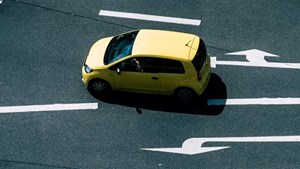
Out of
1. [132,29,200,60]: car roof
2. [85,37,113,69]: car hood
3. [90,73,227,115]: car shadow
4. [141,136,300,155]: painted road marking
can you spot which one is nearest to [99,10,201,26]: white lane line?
[85,37,113,69]: car hood

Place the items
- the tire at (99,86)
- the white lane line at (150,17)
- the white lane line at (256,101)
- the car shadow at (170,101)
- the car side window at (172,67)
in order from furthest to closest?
the white lane line at (150,17) < the tire at (99,86) < the white lane line at (256,101) < the car shadow at (170,101) < the car side window at (172,67)

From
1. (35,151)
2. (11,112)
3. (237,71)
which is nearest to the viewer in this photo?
(35,151)

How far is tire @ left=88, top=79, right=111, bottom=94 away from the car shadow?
128mm

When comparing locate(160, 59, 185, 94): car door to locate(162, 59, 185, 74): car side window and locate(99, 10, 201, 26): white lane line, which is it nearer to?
locate(162, 59, 185, 74): car side window

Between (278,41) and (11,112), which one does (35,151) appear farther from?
(278,41)

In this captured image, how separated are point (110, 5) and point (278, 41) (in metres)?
5.87

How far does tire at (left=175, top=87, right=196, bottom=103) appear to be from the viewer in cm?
1705

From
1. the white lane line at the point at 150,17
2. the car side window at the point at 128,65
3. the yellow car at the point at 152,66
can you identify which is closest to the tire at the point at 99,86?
the yellow car at the point at 152,66

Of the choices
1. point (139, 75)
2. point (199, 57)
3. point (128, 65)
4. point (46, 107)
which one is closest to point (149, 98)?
point (139, 75)

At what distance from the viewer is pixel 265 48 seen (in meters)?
19.0

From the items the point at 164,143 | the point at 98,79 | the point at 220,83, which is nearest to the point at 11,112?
the point at 98,79

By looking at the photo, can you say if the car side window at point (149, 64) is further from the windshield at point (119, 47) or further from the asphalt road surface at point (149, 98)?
the asphalt road surface at point (149, 98)

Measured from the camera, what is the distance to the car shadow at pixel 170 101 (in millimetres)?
17156

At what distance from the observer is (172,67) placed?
16797 millimetres
